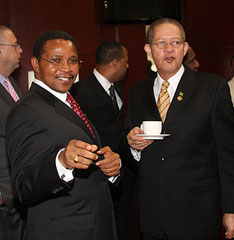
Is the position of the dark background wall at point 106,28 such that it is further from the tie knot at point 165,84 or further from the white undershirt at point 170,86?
the tie knot at point 165,84

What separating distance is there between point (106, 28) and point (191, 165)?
309 centimetres

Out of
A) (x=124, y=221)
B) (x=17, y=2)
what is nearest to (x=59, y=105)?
(x=124, y=221)

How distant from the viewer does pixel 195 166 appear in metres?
2.15

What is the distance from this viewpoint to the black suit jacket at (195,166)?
2.14 metres

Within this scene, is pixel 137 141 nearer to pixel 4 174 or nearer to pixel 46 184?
pixel 46 184

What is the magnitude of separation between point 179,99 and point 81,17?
284 cm

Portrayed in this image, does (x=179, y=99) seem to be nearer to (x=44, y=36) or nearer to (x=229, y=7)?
(x=44, y=36)

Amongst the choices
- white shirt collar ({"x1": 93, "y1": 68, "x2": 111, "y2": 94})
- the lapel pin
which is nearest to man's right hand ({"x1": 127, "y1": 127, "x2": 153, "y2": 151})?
the lapel pin

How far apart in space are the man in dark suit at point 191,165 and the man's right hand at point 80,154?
2.03ft

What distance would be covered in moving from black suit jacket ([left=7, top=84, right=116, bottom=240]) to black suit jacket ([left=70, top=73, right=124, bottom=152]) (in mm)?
1801

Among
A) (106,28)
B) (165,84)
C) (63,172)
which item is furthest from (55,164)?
(106,28)

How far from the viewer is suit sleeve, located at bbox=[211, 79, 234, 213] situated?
2.13 meters

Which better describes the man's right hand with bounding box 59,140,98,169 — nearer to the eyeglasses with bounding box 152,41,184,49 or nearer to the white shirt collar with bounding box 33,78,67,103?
the white shirt collar with bounding box 33,78,67,103

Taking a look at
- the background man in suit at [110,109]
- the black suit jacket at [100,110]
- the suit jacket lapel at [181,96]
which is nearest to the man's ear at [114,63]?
the background man in suit at [110,109]
